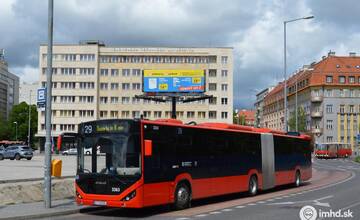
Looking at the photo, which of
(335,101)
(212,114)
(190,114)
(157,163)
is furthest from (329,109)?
(157,163)

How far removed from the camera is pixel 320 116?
12250 cm

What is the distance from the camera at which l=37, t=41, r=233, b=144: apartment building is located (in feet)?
376

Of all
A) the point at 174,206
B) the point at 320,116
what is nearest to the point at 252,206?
the point at 174,206

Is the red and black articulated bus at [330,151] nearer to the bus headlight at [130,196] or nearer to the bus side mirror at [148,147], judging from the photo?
the bus side mirror at [148,147]

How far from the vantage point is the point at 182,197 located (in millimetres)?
16562

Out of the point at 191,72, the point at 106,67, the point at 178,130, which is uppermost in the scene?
the point at 106,67

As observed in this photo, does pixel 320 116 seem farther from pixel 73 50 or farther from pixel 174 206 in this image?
pixel 174 206

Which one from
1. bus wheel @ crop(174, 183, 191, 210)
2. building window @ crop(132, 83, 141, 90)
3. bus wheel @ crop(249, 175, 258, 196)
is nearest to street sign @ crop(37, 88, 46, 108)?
bus wheel @ crop(174, 183, 191, 210)

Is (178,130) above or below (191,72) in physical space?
below

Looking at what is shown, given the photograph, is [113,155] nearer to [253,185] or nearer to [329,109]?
[253,185]

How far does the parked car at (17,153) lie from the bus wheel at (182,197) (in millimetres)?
46052

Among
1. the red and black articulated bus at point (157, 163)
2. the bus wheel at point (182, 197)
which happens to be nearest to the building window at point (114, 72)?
the red and black articulated bus at point (157, 163)

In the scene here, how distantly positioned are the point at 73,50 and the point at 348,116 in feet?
204

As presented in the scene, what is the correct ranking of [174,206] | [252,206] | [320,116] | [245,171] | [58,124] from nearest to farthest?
[174,206] < [252,206] < [245,171] < [58,124] < [320,116]
